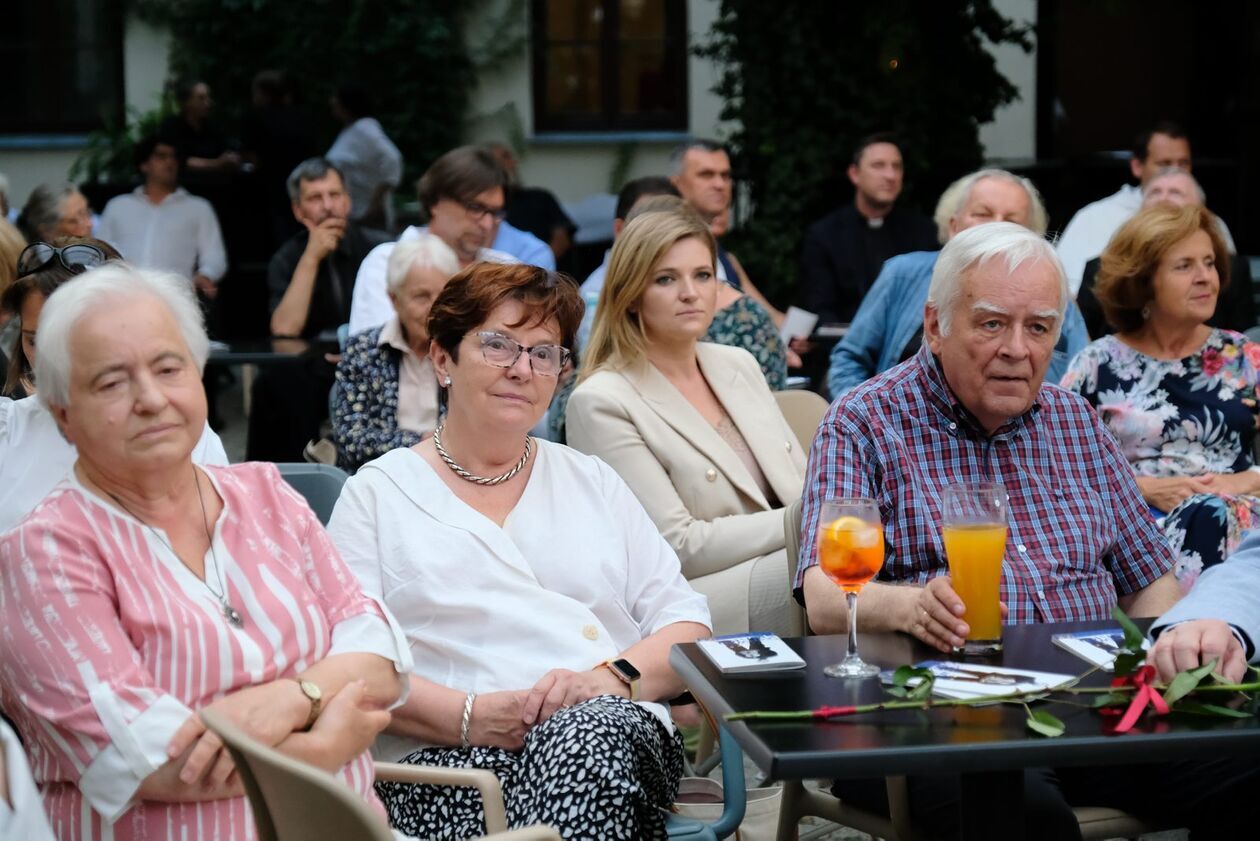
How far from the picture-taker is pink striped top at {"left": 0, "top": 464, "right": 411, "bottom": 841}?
84.4 inches

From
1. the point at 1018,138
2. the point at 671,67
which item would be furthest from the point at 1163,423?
the point at 671,67

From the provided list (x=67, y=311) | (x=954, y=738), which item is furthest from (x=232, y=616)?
(x=954, y=738)

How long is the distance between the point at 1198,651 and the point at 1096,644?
24cm

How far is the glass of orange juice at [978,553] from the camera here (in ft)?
8.11

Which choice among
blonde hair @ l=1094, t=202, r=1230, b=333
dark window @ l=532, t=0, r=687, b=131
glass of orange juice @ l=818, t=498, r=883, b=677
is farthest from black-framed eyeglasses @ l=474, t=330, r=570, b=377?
dark window @ l=532, t=0, r=687, b=131

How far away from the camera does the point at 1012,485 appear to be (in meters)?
3.03

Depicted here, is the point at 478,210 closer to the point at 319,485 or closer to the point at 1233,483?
the point at 319,485

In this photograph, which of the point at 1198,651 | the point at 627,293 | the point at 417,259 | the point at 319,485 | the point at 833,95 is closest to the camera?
the point at 1198,651

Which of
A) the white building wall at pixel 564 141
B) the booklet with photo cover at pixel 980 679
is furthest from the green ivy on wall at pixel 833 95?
the booklet with photo cover at pixel 980 679

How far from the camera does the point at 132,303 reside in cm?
232

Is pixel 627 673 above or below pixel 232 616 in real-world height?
below

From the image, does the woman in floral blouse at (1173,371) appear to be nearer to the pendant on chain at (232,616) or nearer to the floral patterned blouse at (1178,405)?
the floral patterned blouse at (1178,405)

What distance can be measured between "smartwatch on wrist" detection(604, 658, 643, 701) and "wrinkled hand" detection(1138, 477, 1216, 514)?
2.08 m

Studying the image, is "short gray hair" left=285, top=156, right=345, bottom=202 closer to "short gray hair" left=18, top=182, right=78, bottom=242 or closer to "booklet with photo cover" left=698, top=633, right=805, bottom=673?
"short gray hair" left=18, top=182, right=78, bottom=242
